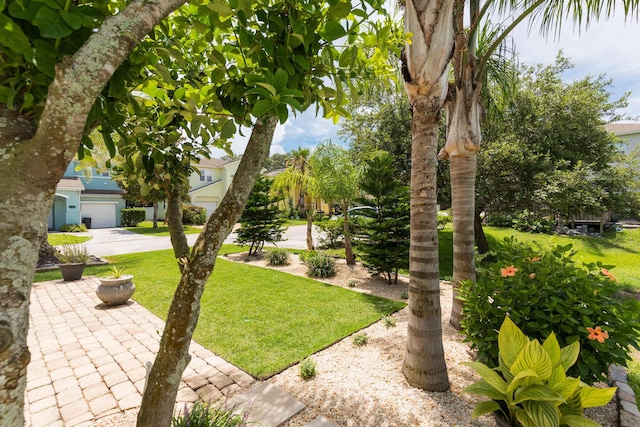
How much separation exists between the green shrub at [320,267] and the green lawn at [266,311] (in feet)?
1.78

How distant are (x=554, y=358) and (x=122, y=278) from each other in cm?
795

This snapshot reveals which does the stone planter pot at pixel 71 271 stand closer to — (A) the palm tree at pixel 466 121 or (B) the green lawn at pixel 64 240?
(B) the green lawn at pixel 64 240

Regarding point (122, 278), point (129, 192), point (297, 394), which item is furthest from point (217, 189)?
point (297, 394)

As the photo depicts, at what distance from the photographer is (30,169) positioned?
0.94 m

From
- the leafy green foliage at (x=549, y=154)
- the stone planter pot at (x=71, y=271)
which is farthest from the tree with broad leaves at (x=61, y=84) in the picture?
the stone planter pot at (x=71, y=271)

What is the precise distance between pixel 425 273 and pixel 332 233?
435 inches

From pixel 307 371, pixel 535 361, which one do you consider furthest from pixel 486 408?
pixel 307 371

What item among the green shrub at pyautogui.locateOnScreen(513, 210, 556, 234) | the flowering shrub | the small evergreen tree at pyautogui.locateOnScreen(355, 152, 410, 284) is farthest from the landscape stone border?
the green shrub at pyautogui.locateOnScreen(513, 210, 556, 234)

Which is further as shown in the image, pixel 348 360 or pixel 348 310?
pixel 348 310

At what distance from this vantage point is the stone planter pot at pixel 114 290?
251 inches

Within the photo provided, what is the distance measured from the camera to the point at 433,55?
3188 millimetres

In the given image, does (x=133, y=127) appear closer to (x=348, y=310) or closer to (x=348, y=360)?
(x=348, y=360)

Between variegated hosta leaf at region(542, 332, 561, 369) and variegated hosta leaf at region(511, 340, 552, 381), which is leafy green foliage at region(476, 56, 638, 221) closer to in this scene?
variegated hosta leaf at region(542, 332, 561, 369)

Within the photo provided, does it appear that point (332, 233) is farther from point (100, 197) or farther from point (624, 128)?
point (624, 128)
